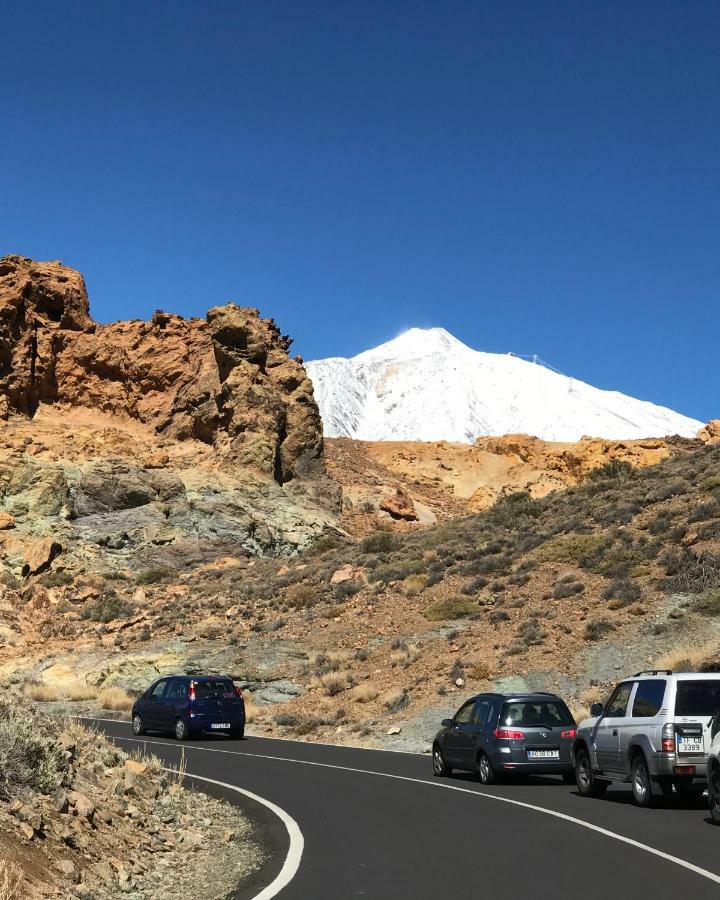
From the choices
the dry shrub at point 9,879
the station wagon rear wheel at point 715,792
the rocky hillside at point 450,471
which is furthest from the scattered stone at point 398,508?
the dry shrub at point 9,879

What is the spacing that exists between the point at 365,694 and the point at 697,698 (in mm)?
16794

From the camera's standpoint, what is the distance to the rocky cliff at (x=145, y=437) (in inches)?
2071

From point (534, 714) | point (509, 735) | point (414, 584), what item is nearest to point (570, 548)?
point (414, 584)

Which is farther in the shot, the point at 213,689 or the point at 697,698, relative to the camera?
the point at 213,689

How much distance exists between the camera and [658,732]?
479 inches

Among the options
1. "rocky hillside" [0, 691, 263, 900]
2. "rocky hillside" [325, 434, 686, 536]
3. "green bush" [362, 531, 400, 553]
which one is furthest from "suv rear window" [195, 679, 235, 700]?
"rocky hillside" [325, 434, 686, 536]

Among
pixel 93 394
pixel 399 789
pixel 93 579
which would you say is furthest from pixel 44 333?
pixel 399 789

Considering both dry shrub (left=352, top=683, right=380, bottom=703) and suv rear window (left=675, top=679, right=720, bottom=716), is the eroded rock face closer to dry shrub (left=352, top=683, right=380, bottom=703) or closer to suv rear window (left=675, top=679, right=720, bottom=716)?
dry shrub (left=352, top=683, right=380, bottom=703)

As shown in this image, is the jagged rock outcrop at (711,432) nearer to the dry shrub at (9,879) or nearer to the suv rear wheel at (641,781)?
the suv rear wheel at (641,781)

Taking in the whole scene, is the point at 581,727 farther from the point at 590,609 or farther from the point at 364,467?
the point at 364,467

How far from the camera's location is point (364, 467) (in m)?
92.2

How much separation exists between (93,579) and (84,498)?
21.7ft

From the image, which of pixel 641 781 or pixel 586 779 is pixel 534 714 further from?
pixel 641 781

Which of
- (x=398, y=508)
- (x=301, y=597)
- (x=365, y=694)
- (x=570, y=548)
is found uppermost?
(x=398, y=508)
